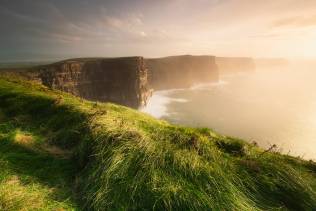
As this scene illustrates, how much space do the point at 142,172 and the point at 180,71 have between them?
380ft

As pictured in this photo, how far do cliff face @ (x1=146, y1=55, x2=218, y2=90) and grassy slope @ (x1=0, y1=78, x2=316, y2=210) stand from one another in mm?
94762

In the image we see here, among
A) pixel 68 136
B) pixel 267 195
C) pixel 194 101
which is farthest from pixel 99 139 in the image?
pixel 194 101

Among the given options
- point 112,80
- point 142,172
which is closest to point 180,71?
point 112,80

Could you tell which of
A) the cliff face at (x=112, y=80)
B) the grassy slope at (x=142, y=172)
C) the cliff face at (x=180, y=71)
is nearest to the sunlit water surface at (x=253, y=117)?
the cliff face at (x=112, y=80)

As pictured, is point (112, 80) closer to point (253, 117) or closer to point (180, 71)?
point (253, 117)

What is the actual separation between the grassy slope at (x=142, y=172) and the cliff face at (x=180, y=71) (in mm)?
94762

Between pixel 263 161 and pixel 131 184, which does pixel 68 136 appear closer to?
pixel 131 184

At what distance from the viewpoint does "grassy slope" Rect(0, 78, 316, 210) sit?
3.43 meters

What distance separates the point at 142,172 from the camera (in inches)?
155

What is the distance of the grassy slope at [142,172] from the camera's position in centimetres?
343

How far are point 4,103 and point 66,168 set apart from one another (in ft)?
20.4

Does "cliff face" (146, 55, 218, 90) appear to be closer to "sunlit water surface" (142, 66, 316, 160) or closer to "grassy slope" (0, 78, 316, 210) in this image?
"sunlit water surface" (142, 66, 316, 160)

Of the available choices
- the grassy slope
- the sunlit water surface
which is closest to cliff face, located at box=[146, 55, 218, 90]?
the sunlit water surface

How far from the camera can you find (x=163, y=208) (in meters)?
3.29
